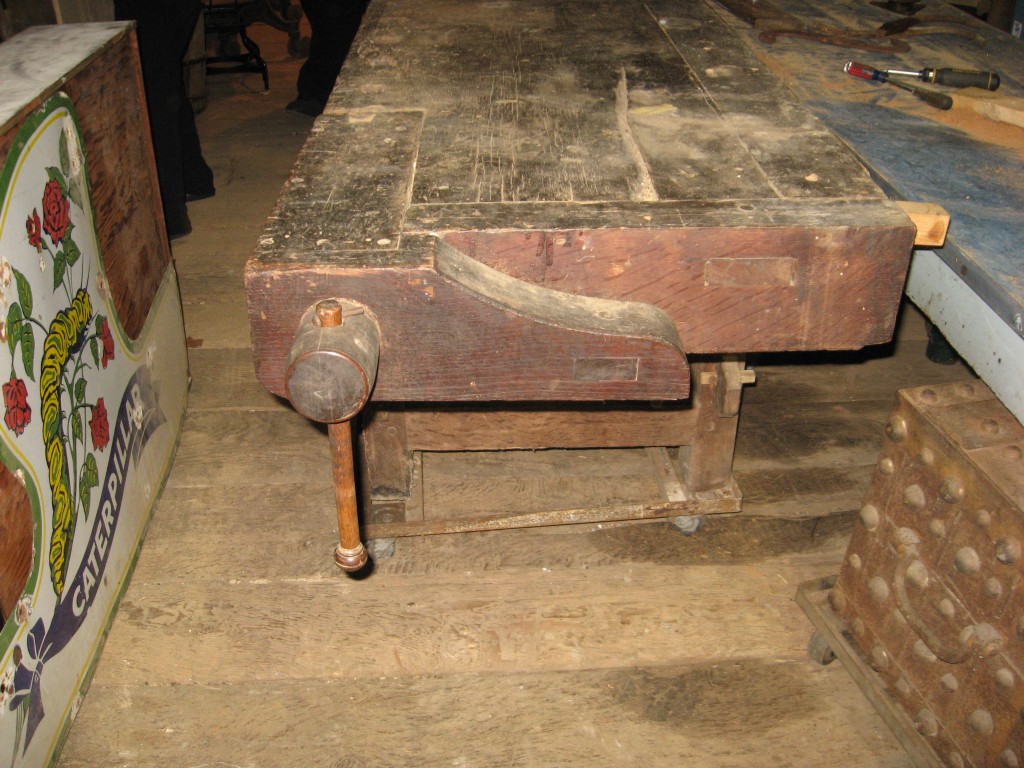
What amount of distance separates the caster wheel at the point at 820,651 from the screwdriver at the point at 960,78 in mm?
1026

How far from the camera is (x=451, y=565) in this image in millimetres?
1770

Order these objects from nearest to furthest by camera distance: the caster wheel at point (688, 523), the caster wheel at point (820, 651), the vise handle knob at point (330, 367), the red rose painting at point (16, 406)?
the vise handle knob at point (330, 367) < the red rose painting at point (16, 406) < the caster wheel at point (820, 651) < the caster wheel at point (688, 523)

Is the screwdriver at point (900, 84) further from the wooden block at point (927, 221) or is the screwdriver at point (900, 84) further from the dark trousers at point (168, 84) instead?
the dark trousers at point (168, 84)

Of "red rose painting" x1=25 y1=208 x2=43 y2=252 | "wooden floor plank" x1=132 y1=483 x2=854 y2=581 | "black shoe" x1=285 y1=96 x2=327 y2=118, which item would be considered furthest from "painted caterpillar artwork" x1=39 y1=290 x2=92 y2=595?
"black shoe" x1=285 y1=96 x2=327 y2=118

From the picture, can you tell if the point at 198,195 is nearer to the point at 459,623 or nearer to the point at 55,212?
the point at 55,212

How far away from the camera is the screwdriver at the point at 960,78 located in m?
1.61

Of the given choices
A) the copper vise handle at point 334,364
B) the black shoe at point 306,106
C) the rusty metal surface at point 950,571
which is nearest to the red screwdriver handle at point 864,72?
the rusty metal surface at point 950,571

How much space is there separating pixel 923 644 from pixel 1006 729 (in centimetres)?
17

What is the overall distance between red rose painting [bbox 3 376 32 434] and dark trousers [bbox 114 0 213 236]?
64.7 inches

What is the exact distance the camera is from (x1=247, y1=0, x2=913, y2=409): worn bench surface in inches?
38.7

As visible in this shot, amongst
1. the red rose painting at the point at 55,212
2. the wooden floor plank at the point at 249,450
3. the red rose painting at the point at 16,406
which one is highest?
the red rose painting at the point at 55,212

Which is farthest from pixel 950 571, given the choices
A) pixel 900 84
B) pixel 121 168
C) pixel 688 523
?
pixel 121 168

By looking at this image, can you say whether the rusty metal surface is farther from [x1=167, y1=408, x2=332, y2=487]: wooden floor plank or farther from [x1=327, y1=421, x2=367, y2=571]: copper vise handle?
[x1=167, y1=408, x2=332, y2=487]: wooden floor plank

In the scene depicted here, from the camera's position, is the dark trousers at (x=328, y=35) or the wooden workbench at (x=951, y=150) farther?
the dark trousers at (x=328, y=35)
